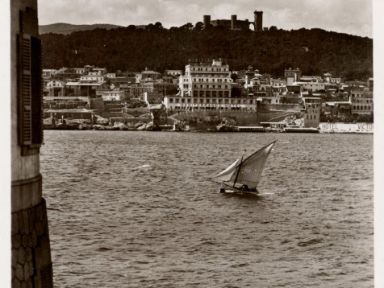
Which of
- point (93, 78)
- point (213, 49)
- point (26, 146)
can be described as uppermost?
point (213, 49)

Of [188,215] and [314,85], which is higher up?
[314,85]

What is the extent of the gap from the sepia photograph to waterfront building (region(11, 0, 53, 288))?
70.4 inches

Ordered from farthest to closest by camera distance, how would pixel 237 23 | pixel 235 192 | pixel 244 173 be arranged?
1. pixel 235 192
2. pixel 244 173
3. pixel 237 23

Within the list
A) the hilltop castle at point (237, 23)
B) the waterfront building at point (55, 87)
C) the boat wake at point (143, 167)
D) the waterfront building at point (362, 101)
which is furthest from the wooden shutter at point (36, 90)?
the waterfront building at point (362, 101)

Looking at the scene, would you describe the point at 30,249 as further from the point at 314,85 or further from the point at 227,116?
the point at 314,85

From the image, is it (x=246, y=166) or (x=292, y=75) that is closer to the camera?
(x=292, y=75)

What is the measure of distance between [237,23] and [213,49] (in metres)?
0.96

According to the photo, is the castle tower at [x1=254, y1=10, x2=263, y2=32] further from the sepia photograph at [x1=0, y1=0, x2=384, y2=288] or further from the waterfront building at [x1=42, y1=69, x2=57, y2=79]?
the waterfront building at [x1=42, y1=69, x2=57, y2=79]

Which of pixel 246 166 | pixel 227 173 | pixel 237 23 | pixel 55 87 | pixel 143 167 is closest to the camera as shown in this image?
pixel 237 23

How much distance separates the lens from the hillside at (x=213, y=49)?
24.4 ft

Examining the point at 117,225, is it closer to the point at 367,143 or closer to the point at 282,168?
the point at 282,168

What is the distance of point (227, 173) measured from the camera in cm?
906

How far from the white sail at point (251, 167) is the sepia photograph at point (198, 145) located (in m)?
0.06

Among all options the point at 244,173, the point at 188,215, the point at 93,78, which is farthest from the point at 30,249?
the point at 244,173
